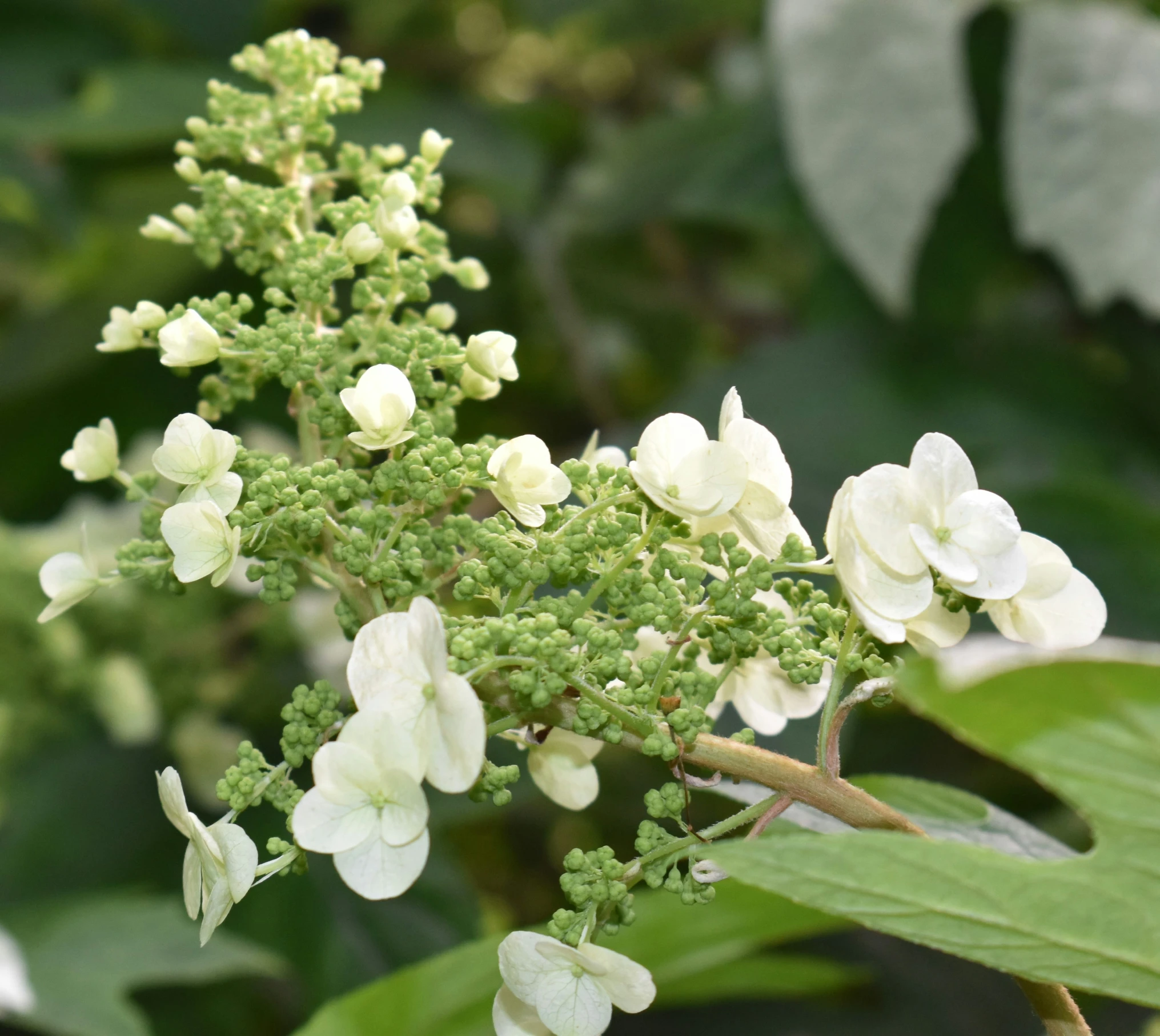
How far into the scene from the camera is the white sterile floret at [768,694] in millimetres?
457

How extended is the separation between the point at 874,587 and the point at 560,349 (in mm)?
1500

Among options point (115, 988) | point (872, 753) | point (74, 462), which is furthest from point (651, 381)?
point (74, 462)

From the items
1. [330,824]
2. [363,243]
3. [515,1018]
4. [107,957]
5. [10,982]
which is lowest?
[107,957]

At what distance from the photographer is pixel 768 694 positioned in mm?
469

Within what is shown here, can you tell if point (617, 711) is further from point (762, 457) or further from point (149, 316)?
point (149, 316)

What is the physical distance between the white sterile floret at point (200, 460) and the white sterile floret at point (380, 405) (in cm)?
4

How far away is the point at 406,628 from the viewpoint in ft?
1.17

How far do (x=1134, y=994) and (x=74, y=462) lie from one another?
1.44 feet

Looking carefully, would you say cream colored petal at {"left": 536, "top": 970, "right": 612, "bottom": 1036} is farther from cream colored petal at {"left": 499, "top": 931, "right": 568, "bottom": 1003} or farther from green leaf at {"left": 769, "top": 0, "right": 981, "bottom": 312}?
green leaf at {"left": 769, "top": 0, "right": 981, "bottom": 312}

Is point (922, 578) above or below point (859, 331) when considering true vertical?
above

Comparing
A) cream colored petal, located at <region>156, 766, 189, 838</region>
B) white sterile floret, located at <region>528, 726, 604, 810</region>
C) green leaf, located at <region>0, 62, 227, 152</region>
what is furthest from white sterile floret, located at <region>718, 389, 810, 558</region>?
green leaf, located at <region>0, 62, 227, 152</region>

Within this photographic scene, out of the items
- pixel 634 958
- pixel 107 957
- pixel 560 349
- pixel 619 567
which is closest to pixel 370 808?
pixel 619 567

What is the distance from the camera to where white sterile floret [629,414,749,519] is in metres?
0.38

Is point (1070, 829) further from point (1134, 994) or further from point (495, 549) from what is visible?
point (495, 549)
